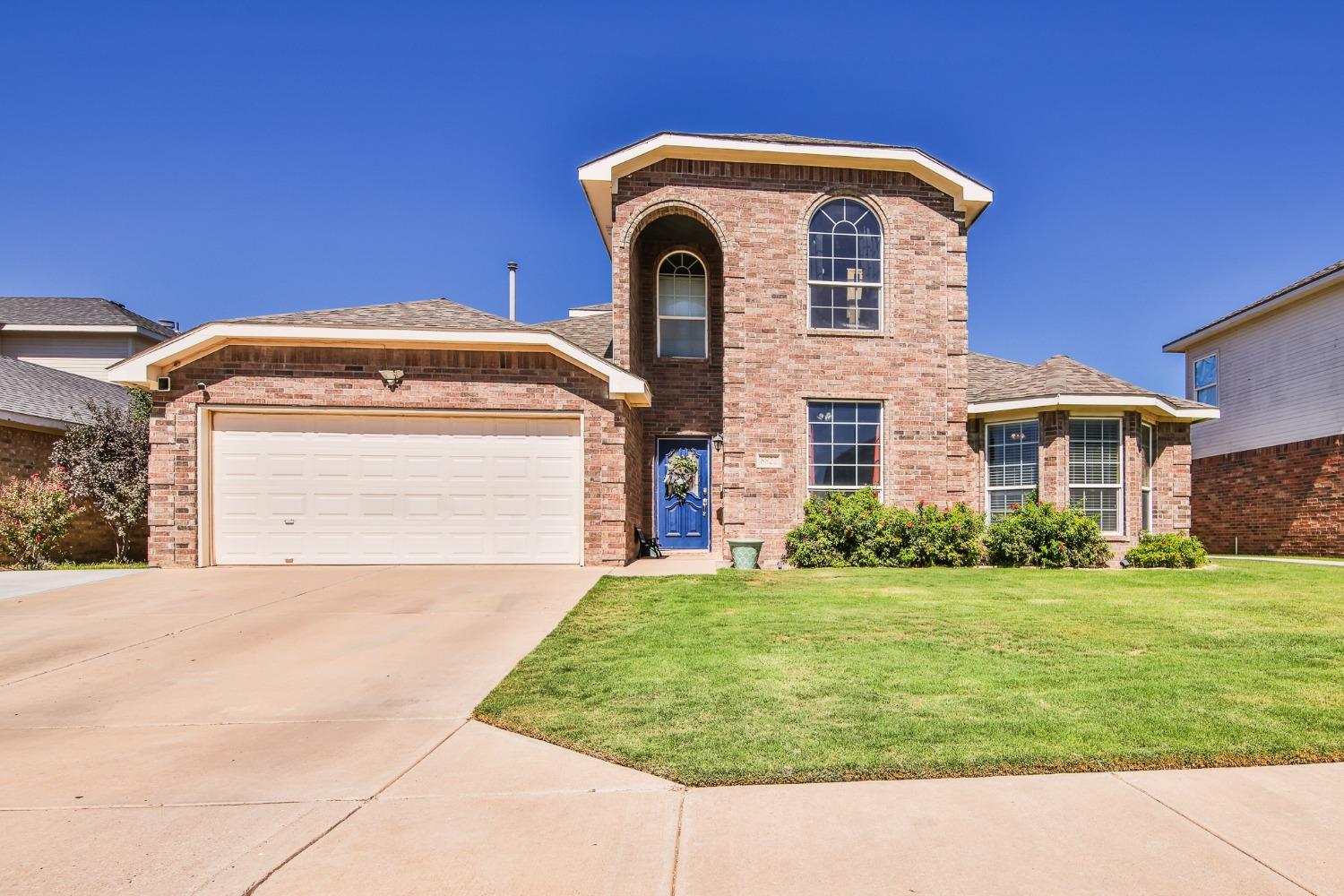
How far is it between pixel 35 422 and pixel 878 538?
14.9 meters

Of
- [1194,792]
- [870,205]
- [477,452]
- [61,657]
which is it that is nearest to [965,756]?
[1194,792]

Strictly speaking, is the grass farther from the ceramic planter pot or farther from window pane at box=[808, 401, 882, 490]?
the ceramic planter pot

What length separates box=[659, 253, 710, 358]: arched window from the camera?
50.7ft

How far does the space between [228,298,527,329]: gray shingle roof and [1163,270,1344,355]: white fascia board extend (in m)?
17.1

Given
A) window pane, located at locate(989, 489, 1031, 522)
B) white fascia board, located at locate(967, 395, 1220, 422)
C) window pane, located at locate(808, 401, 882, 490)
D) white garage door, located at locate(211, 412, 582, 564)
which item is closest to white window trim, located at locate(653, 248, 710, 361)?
window pane, located at locate(808, 401, 882, 490)

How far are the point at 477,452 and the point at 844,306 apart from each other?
24.0 feet

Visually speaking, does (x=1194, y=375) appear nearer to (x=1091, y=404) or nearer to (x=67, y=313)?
(x=1091, y=404)

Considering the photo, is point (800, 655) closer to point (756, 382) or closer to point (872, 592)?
point (872, 592)

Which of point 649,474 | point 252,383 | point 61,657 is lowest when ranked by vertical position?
point 61,657

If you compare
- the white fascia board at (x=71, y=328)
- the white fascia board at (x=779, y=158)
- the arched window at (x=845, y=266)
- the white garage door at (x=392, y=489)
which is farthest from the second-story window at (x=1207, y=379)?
the white fascia board at (x=71, y=328)

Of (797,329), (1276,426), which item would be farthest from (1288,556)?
(797,329)

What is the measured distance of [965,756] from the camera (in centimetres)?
371

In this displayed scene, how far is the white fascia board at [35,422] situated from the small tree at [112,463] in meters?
0.35

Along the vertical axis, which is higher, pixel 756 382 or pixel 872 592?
pixel 756 382
